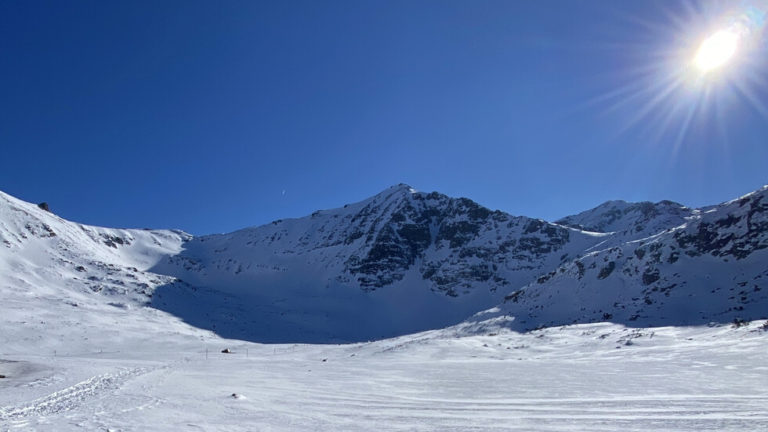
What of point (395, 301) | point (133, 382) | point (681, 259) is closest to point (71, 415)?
point (133, 382)

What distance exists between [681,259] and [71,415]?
54.4 metres

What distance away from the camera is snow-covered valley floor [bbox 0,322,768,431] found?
8.98 meters

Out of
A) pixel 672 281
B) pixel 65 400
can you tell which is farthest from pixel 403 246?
pixel 65 400

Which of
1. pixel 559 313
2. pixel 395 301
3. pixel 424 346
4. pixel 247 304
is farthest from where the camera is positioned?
pixel 395 301

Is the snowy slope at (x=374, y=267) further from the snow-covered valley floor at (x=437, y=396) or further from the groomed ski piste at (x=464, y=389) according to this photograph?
the snow-covered valley floor at (x=437, y=396)

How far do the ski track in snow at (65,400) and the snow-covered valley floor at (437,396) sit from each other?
0.05 meters

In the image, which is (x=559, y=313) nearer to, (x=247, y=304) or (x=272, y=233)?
(x=247, y=304)

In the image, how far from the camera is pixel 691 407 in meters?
9.20

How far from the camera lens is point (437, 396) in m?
12.9

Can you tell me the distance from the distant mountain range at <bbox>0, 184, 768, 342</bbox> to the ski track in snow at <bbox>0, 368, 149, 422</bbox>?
4100cm

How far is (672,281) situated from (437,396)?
42.5 metres

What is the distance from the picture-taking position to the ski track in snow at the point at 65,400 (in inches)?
441

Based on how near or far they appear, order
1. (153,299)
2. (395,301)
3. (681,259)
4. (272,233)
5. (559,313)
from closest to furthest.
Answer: (681,259), (559,313), (153,299), (395,301), (272,233)

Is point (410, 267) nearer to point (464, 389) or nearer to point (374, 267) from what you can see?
point (374, 267)
